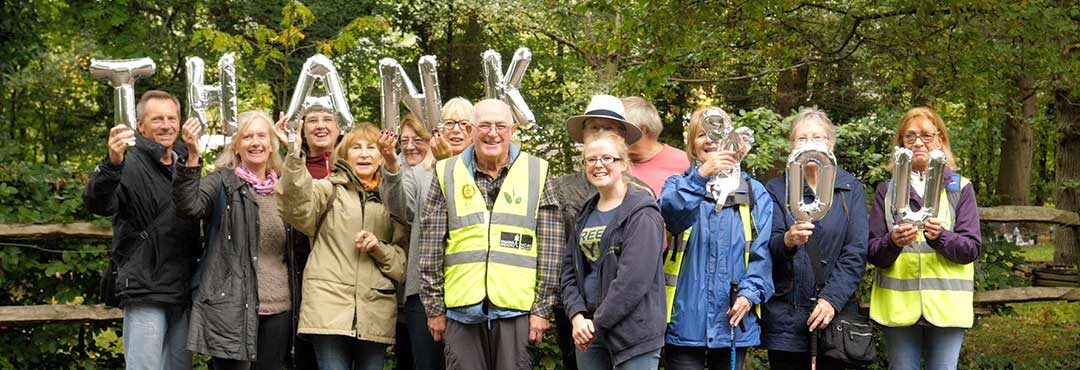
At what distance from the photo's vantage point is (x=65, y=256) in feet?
21.9

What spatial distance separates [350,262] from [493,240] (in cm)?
79

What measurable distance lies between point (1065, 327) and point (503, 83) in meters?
7.76

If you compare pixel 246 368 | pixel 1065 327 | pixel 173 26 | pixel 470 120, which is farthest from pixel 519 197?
pixel 173 26

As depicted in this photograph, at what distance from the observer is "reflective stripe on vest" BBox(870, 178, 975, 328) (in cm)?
A: 506

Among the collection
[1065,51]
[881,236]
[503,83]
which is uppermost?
[1065,51]

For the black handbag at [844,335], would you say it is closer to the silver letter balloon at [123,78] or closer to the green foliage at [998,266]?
the green foliage at [998,266]

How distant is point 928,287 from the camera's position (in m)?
5.10

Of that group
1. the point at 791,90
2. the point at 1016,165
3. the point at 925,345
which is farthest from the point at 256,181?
the point at 1016,165

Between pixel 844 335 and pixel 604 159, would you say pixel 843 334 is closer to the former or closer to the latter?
pixel 844 335

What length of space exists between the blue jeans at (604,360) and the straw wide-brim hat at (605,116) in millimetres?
1057

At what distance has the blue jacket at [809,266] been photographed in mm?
5004

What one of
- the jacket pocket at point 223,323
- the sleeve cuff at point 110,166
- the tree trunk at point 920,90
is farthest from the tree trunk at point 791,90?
the sleeve cuff at point 110,166

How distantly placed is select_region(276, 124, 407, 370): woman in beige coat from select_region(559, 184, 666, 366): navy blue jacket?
3.31 ft

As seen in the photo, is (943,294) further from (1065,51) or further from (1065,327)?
(1065,327)
